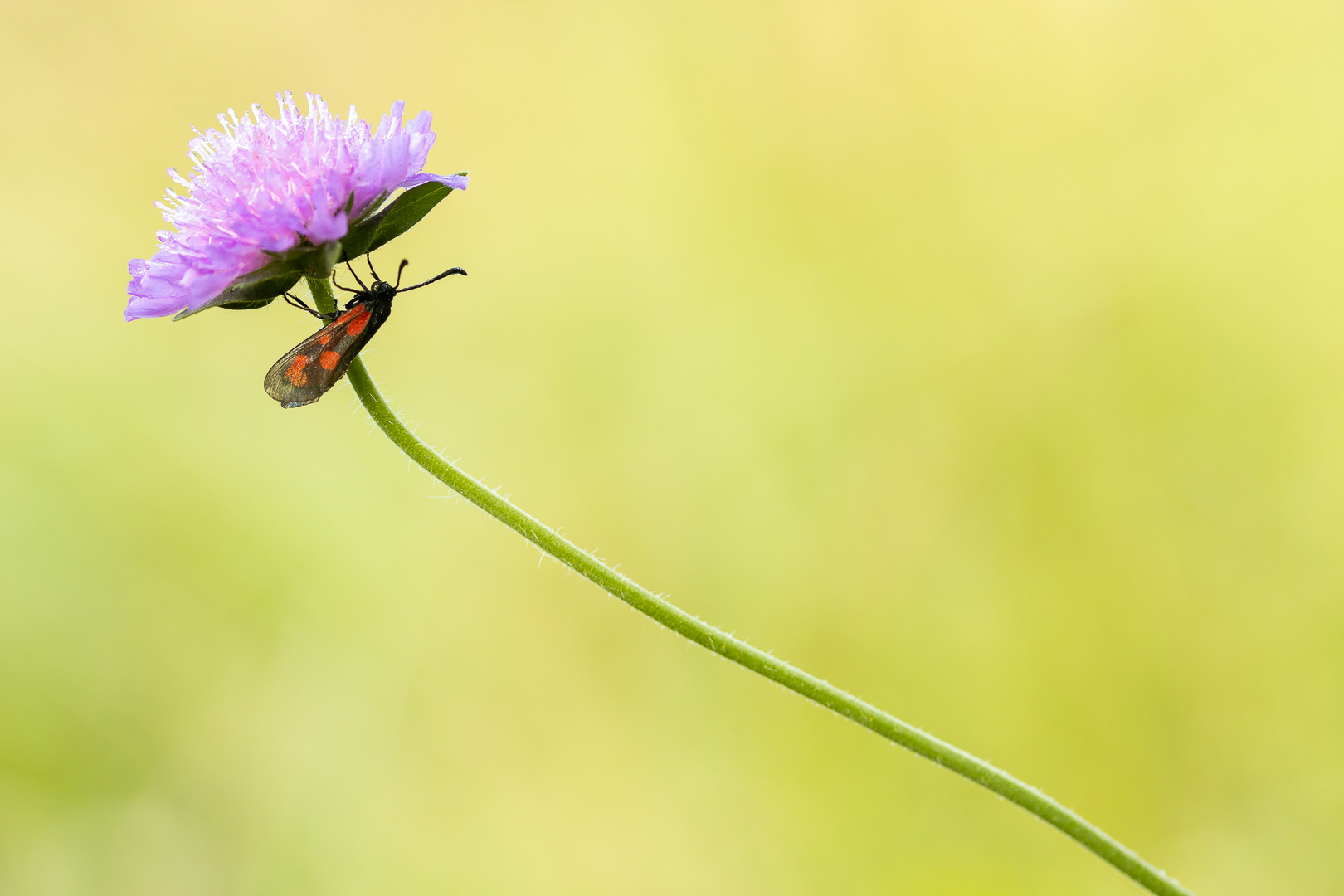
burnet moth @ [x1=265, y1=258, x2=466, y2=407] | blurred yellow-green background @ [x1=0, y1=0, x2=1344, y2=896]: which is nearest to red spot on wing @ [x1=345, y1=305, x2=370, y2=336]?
burnet moth @ [x1=265, y1=258, x2=466, y2=407]

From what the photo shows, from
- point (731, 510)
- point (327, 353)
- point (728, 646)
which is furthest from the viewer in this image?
point (731, 510)

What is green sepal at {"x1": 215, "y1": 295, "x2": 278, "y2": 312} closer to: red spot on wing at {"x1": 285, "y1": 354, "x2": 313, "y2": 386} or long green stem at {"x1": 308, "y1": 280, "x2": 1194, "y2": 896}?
red spot on wing at {"x1": 285, "y1": 354, "x2": 313, "y2": 386}

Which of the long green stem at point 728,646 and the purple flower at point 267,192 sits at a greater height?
the purple flower at point 267,192

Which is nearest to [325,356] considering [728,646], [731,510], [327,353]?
A: [327,353]

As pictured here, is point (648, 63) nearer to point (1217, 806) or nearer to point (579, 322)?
point (579, 322)

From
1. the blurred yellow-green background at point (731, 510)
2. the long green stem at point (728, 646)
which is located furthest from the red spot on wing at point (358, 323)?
the blurred yellow-green background at point (731, 510)

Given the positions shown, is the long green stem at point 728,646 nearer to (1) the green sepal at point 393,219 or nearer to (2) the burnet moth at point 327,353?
(2) the burnet moth at point 327,353

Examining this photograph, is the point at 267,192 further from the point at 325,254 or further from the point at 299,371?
the point at 299,371
